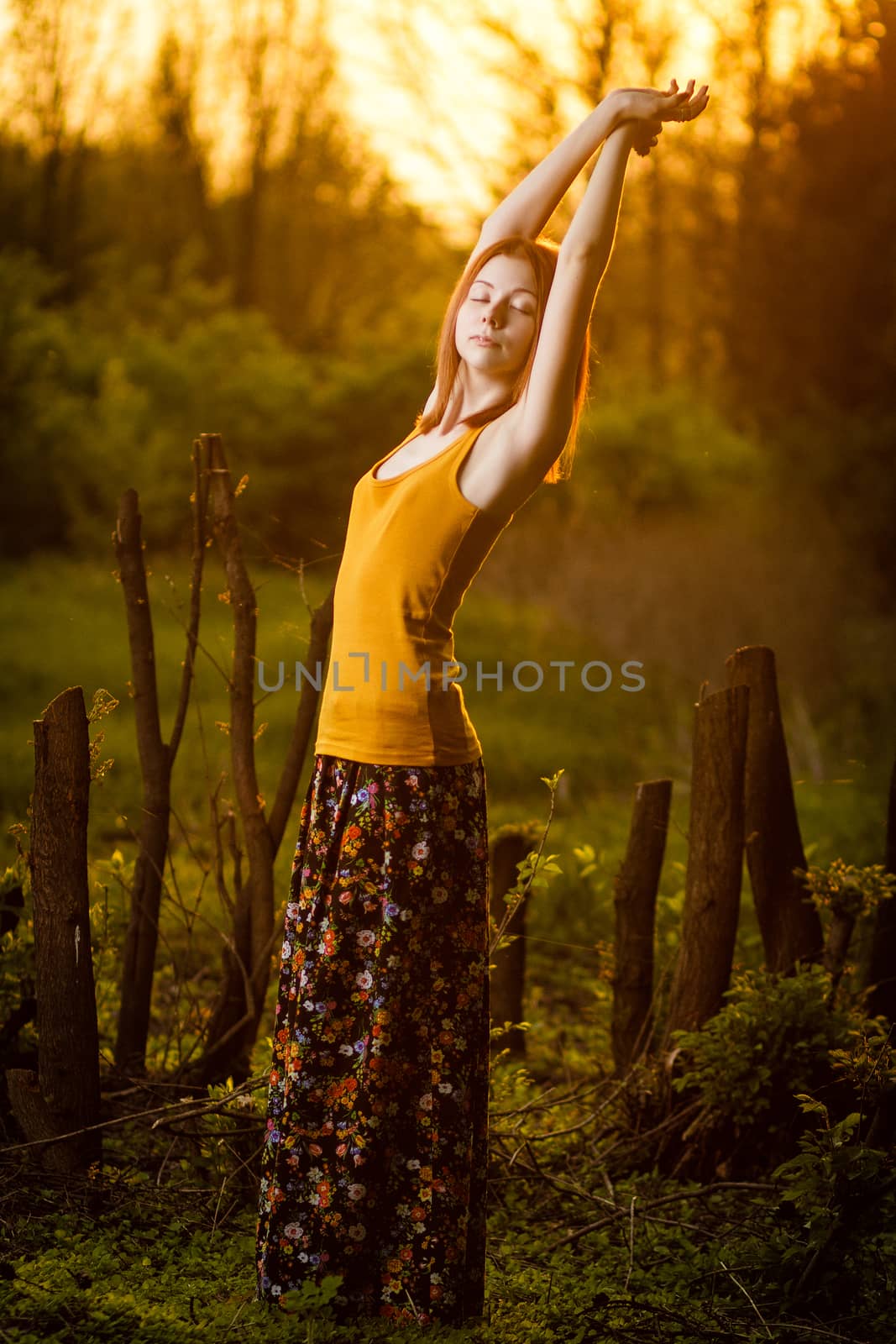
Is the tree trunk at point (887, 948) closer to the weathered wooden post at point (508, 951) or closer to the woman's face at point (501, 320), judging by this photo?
the weathered wooden post at point (508, 951)

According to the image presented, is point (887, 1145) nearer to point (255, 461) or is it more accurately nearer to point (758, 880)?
point (758, 880)

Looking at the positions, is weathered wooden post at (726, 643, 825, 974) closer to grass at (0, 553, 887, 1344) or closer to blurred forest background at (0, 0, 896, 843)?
grass at (0, 553, 887, 1344)

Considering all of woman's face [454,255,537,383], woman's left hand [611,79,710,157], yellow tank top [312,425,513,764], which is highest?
woman's left hand [611,79,710,157]

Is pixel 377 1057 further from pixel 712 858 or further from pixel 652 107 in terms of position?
pixel 652 107

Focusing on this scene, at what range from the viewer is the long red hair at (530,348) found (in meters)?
2.42

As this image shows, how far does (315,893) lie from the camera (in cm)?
242

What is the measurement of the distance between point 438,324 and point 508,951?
13.1 m

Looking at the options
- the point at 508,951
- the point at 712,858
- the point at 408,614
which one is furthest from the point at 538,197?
the point at 508,951

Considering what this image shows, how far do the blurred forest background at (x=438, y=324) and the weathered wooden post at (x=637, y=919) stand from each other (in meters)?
3.26

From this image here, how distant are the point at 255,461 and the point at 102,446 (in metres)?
1.95

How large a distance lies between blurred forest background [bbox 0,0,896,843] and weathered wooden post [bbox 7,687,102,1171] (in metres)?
3.63

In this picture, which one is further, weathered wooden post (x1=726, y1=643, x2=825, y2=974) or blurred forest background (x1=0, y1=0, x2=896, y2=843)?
blurred forest background (x1=0, y1=0, x2=896, y2=843)

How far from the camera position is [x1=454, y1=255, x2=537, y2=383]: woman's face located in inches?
94.3

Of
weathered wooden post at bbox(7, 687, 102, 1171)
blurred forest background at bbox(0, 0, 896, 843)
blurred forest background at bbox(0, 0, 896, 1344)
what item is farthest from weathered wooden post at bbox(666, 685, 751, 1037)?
blurred forest background at bbox(0, 0, 896, 843)
